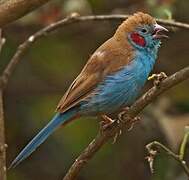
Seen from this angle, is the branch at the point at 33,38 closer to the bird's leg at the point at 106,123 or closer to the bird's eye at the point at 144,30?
the bird's eye at the point at 144,30

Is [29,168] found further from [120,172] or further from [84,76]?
[84,76]

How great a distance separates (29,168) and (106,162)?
0.61 m

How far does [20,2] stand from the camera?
387cm

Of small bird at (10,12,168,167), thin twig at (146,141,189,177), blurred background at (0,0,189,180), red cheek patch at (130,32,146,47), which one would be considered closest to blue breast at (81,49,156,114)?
small bird at (10,12,168,167)

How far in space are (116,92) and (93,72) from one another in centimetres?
17

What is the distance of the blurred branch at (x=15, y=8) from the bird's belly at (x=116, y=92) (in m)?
0.69

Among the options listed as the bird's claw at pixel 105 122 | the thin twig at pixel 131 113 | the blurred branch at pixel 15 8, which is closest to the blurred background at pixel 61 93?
the bird's claw at pixel 105 122

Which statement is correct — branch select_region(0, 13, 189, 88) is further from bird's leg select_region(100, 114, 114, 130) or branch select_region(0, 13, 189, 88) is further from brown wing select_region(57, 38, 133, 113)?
bird's leg select_region(100, 114, 114, 130)

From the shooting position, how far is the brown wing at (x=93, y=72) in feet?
14.0

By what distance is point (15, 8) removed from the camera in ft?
12.7

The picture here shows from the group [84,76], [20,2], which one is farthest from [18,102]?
[20,2]

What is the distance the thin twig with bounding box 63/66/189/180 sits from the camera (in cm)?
337

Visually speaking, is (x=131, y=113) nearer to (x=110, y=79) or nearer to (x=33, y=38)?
(x=110, y=79)

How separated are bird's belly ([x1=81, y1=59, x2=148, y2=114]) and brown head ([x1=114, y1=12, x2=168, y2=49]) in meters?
0.17
